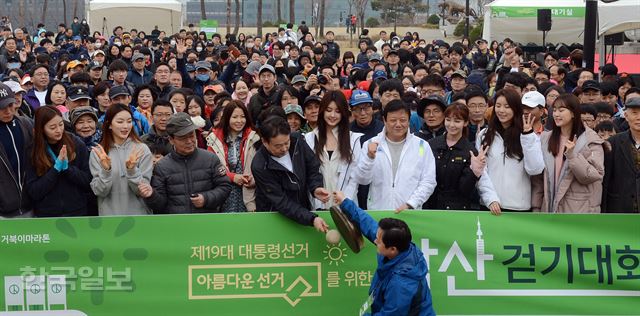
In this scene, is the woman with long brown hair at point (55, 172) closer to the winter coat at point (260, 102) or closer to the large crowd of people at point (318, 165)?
the large crowd of people at point (318, 165)

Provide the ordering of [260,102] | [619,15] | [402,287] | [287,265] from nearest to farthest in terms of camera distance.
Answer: [402,287] → [287,265] → [260,102] → [619,15]

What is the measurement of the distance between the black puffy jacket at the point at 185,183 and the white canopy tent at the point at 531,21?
63.2ft

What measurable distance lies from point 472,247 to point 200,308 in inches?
73.6

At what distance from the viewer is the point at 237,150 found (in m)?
7.43

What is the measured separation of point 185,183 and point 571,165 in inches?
108

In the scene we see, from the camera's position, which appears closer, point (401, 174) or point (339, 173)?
point (401, 174)

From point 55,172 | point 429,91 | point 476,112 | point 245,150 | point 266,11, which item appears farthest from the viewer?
point 266,11

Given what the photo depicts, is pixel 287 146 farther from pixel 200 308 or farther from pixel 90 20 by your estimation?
pixel 90 20

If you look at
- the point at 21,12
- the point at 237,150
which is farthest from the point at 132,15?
the point at 237,150

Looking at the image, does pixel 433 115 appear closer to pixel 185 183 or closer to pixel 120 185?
pixel 185 183

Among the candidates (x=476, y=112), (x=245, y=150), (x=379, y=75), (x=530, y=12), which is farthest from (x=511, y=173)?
(x=530, y=12)

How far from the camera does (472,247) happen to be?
6230mm

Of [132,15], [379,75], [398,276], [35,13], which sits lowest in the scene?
[398,276]

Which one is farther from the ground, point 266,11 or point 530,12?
point 266,11
